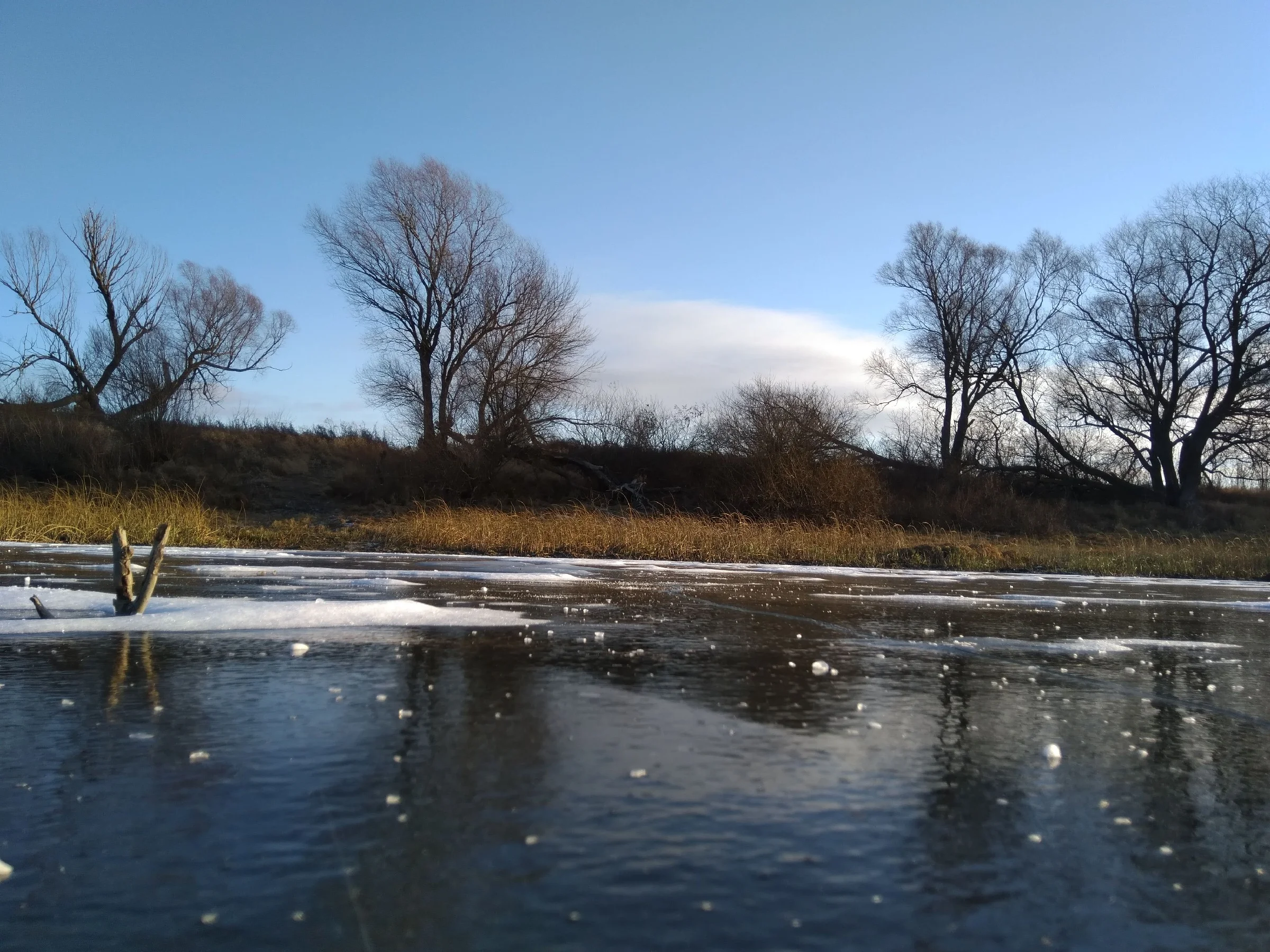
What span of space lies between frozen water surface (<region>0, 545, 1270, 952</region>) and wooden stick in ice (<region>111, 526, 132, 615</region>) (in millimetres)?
235

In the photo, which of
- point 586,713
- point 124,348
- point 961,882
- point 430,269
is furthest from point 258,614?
point 124,348

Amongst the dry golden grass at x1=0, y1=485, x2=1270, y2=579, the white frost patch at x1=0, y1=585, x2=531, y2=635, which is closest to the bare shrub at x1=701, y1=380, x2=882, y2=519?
the dry golden grass at x1=0, y1=485, x2=1270, y2=579

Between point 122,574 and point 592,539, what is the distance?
1090cm

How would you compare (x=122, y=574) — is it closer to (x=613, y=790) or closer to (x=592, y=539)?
(x=613, y=790)

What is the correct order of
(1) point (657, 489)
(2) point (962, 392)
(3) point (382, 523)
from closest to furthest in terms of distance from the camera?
(3) point (382, 523) → (1) point (657, 489) → (2) point (962, 392)

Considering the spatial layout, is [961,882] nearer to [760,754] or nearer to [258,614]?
[760,754]

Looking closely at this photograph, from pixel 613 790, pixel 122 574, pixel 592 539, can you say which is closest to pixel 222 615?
pixel 122 574

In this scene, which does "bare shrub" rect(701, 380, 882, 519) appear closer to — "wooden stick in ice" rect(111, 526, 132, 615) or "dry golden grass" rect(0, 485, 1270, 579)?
"dry golden grass" rect(0, 485, 1270, 579)

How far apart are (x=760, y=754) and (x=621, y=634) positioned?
9.48 ft

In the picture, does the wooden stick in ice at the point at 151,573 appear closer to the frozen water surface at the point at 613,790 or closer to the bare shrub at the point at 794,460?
the frozen water surface at the point at 613,790

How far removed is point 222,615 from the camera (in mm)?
6297

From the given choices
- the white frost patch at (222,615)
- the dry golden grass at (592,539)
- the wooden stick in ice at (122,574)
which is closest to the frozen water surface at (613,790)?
the white frost patch at (222,615)

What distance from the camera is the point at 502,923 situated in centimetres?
202

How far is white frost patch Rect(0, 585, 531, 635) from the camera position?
5.88 m
